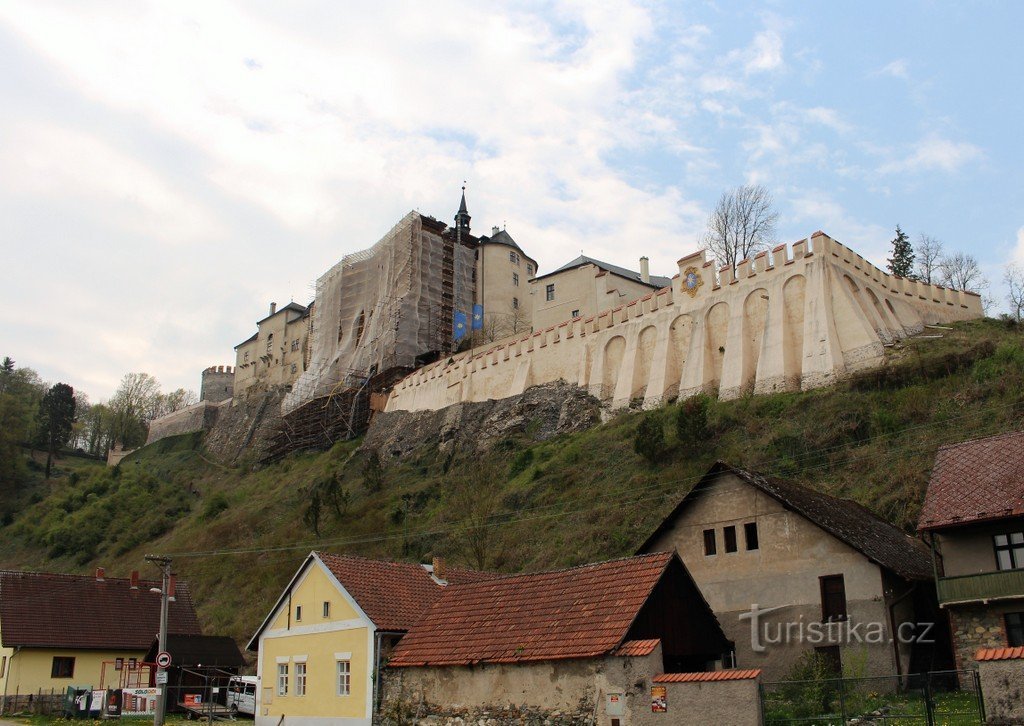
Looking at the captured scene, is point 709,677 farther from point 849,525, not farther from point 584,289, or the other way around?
point 584,289

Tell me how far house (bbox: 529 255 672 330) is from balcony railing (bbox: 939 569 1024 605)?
40771mm

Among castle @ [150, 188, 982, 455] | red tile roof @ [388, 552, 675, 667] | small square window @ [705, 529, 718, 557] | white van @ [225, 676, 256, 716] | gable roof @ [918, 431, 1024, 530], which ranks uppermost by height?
castle @ [150, 188, 982, 455]

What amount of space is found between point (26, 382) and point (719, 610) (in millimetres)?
112404

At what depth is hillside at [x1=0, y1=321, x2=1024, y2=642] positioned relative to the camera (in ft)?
113

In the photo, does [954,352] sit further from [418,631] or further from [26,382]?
[26,382]

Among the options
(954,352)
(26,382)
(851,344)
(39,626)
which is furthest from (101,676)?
(26,382)

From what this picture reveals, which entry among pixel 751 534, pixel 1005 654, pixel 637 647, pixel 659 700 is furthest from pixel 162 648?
pixel 1005 654

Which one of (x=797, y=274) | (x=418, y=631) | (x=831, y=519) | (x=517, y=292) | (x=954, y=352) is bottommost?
(x=418, y=631)

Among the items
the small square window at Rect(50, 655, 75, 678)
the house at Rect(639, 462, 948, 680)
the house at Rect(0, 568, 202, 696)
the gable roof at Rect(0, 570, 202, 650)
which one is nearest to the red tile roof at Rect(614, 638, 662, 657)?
the house at Rect(639, 462, 948, 680)

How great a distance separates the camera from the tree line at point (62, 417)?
87.8 metres

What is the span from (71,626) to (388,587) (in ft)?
62.0

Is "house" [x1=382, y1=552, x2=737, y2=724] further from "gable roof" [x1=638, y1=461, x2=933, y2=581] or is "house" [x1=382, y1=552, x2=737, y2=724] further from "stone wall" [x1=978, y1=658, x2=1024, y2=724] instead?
"stone wall" [x1=978, y1=658, x2=1024, y2=724]

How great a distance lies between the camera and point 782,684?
61.8 ft

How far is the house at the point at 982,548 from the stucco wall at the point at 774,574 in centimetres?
166
